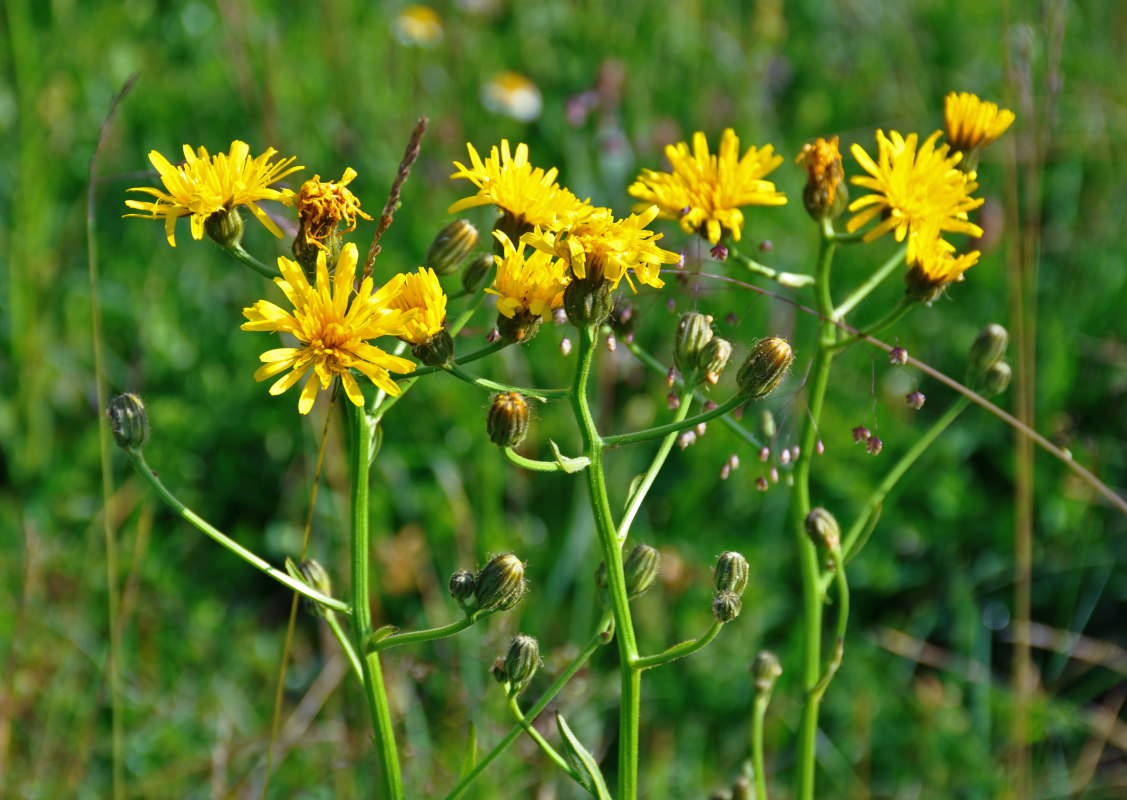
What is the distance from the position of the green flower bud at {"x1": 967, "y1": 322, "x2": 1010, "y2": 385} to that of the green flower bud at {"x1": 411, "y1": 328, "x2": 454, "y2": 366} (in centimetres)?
120

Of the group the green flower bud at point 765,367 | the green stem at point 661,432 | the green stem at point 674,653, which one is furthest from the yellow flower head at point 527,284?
the green stem at point 674,653

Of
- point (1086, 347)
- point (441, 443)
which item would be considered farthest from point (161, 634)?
point (1086, 347)

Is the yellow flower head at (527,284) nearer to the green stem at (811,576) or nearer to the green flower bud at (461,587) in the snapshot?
the green flower bud at (461,587)

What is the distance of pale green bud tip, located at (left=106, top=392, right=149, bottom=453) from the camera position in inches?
66.1

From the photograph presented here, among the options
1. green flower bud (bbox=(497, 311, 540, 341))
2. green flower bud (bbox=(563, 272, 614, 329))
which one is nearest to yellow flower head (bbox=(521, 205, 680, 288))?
green flower bud (bbox=(563, 272, 614, 329))

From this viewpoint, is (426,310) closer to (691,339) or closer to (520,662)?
(691,339)

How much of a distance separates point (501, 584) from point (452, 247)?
66 centimetres

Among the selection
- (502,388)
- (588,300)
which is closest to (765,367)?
(588,300)

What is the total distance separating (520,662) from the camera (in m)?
1.60

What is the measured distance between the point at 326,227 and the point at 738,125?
11.0 feet

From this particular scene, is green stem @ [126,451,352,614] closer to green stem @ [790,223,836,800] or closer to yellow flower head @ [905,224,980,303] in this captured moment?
green stem @ [790,223,836,800]

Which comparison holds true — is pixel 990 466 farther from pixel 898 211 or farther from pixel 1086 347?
pixel 898 211

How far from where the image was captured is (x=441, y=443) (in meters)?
3.66

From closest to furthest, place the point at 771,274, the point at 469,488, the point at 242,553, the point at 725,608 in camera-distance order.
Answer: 1. the point at 242,553
2. the point at 725,608
3. the point at 771,274
4. the point at 469,488
